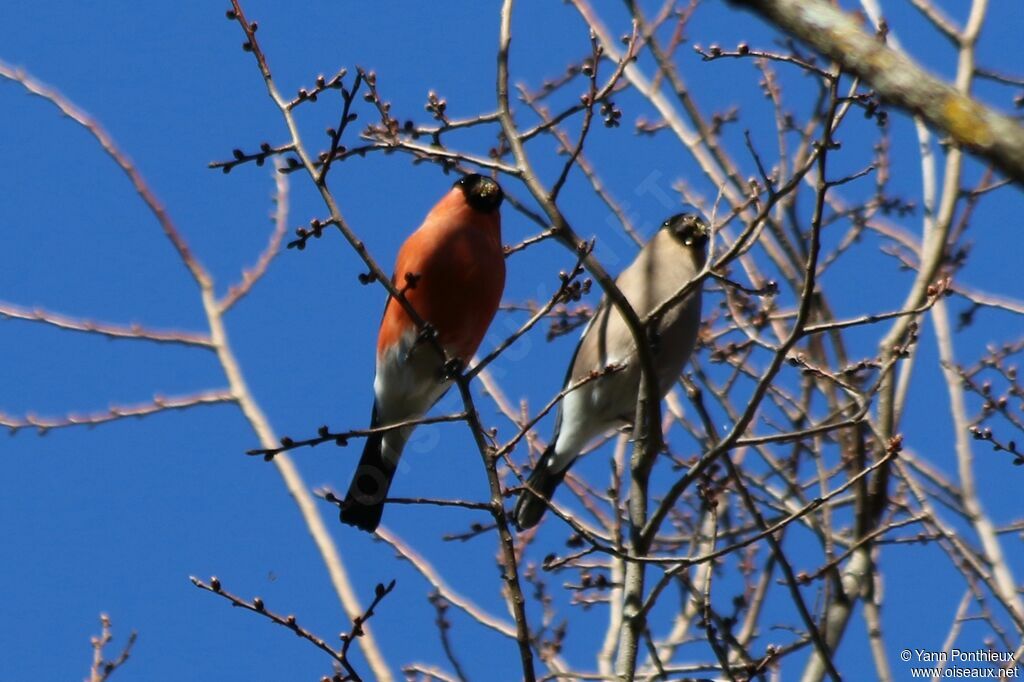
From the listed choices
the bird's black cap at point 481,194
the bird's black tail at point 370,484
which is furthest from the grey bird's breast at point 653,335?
the bird's black tail at point 370,484

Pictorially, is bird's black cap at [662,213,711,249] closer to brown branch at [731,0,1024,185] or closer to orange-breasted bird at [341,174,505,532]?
orange-breasted bird at [341,174,505,532]

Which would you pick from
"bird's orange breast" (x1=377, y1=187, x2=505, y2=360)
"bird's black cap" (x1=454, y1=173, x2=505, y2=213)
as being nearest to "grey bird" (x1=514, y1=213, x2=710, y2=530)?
"bird's orange breast" (x1=377, y1=187, x2=505, y2=360)

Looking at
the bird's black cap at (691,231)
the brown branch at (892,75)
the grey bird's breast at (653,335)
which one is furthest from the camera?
the bird's black cap at (691,231)

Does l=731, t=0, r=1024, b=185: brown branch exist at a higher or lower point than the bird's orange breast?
lower

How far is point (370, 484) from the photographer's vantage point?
192 inches

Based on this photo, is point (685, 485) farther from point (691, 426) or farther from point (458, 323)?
point (691, 426)

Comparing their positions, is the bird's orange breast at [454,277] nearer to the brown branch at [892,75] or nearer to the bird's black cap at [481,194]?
the bird's black cap at [481,194]

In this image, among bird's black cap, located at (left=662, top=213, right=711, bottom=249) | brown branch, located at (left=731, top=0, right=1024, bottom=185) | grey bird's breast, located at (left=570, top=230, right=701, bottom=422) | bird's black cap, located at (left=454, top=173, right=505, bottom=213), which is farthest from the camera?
bird's black cap, located at (left=662, top=213, right=711, bottom=249)

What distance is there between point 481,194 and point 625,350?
0.75 metres

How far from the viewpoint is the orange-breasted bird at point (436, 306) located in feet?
14.8

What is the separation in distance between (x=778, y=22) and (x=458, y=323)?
3.08 meters

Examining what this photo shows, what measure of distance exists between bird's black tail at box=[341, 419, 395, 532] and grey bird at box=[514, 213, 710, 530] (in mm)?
503

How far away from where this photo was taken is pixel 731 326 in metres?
4.98

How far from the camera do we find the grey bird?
449 cm
